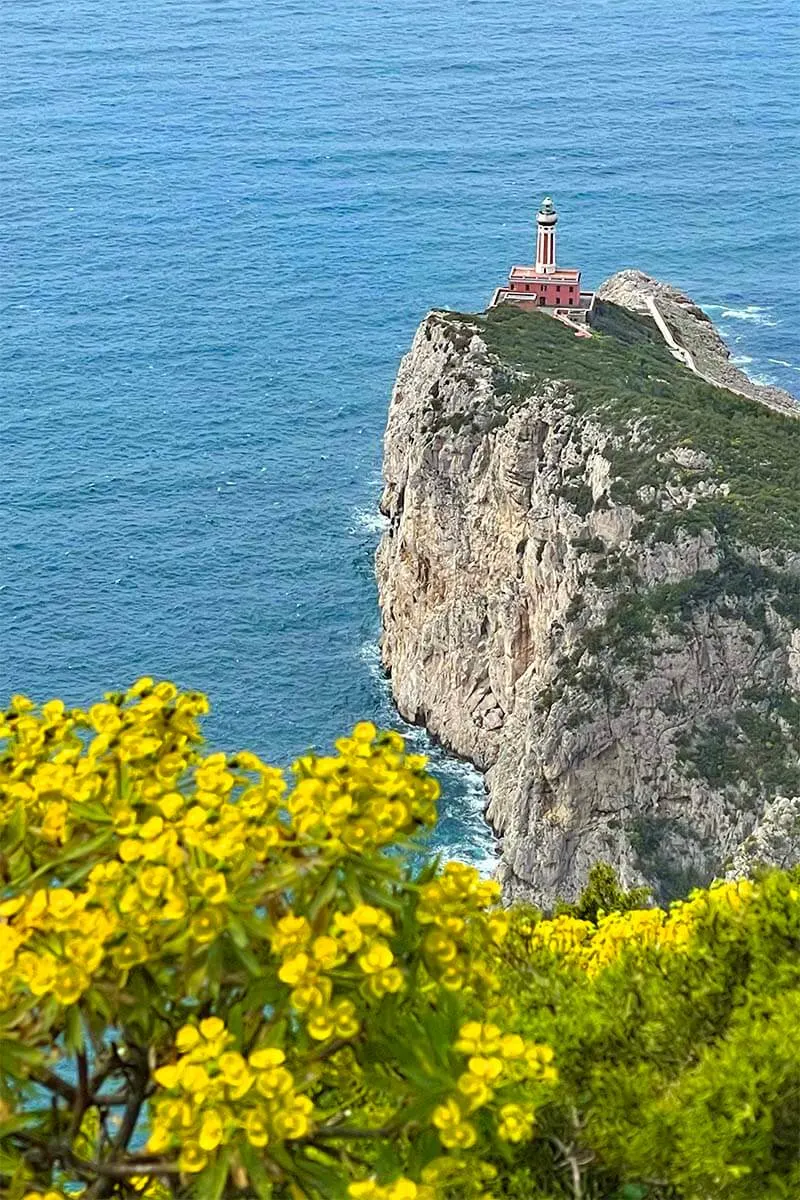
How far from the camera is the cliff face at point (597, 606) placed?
69.1 meters

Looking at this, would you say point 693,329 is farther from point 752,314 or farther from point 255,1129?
point 255,1129

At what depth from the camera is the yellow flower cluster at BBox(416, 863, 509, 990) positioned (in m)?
9.46

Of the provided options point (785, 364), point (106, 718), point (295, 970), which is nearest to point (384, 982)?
point (295, 970)

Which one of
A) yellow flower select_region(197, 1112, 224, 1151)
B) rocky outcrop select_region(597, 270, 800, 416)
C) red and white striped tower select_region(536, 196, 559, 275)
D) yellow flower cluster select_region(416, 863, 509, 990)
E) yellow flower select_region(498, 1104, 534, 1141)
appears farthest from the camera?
rocky outcrop select_region(597, 270, 800, 416)

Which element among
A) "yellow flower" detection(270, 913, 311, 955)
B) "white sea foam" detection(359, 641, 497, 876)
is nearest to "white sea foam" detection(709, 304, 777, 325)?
"white sea foam" detection(359, 641, 497, 876)

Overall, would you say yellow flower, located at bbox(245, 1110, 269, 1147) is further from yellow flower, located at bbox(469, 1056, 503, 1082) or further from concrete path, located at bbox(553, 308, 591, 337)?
concrete path, located at bbox(553, 308, 591, 337)

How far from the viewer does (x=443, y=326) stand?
3615 inches

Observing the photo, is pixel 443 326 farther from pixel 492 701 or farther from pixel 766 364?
pixel 766 364

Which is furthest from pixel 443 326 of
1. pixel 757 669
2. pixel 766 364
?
pixel 766 364

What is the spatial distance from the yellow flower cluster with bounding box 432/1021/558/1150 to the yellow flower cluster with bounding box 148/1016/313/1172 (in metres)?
0.88

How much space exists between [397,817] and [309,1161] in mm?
2036

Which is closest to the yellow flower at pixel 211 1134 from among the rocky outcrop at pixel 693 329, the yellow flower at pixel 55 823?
the yellow flower at pixel 55 823

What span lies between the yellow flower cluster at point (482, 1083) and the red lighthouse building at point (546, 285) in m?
95.8

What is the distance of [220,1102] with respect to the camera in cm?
831
